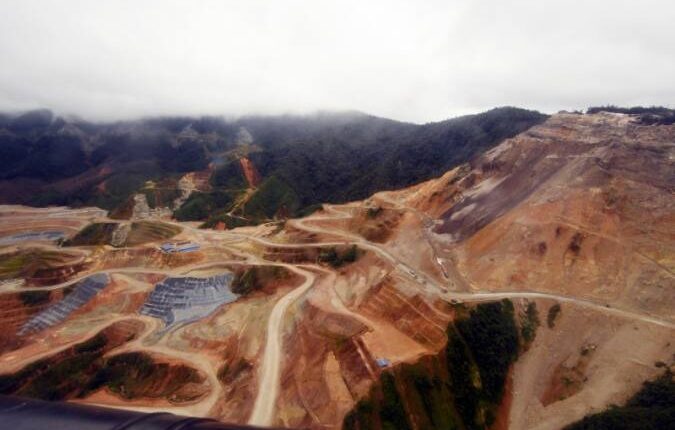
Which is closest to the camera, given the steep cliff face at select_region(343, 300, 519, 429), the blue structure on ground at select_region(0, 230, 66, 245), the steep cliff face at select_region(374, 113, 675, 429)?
the steep cliff face at select_region(343, 300, 519, 429)

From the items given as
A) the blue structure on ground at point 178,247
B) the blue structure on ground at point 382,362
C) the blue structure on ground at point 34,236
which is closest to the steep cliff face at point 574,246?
the blue structure on ground at point 382,362

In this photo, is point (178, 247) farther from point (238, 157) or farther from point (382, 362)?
point (238, 157)

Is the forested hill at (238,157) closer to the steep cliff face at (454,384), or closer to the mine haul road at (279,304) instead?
the mine haul road at (279,304)

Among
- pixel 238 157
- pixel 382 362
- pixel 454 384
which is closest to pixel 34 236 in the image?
pixel 238 157

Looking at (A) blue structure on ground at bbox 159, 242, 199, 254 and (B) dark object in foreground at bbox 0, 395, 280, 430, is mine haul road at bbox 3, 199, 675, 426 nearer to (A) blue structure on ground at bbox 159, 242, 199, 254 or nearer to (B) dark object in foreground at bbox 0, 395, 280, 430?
(A) blue structure on ground at bbox 159, 242, 199, 254

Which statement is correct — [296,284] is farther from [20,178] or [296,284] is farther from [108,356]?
[20,178]

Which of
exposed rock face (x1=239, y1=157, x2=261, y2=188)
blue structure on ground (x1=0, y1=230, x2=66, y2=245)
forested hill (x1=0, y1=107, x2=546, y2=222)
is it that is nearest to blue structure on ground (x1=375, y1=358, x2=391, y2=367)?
forested hill (x1=0, y1=107, x2=546, y2=222)
